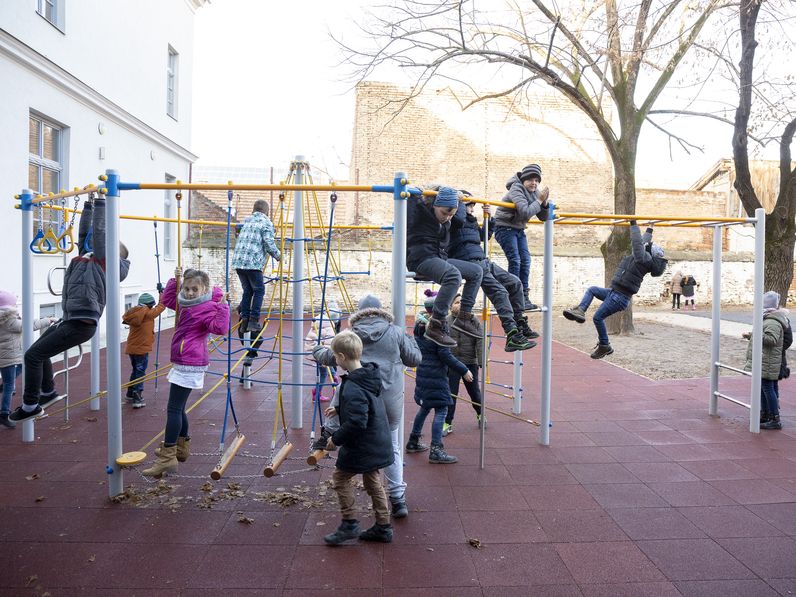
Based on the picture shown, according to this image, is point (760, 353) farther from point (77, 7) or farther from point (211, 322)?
point (77, 7)

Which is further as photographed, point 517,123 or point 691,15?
point 517,123

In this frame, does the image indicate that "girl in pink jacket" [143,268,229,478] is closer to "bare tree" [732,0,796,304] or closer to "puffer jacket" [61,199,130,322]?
"puffer jacket" [61,199,130,322]

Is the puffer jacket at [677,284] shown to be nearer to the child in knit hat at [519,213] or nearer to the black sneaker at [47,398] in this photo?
the child in knit hat at [519,213]

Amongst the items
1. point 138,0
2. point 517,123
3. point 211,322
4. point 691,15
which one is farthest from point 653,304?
point 211,322

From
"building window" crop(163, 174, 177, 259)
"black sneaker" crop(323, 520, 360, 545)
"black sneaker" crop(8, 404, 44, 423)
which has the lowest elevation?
"black sneaker" crop(323, 520, 360, 545)

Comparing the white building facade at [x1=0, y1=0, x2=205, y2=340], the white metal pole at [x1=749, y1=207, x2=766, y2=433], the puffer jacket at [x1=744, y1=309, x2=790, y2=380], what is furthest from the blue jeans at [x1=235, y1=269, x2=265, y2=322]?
the puffer jacket at [x1=744, y1=309, x2=790, y2=380]

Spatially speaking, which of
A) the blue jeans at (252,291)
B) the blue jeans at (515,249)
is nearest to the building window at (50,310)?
the blue jeans at (252,291)

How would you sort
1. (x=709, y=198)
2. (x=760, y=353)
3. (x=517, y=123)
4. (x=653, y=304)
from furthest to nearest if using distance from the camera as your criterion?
(x=709, y=198)
(x=517, y=123)
(x=653, y=304)
(x=760, y=353)

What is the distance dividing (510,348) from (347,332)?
2.09 meters

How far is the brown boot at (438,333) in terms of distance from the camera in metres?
5.12

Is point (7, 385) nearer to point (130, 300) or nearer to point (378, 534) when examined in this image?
point (378, 534)

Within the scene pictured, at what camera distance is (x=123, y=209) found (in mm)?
13258

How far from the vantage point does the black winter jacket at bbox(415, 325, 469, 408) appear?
18.9ft

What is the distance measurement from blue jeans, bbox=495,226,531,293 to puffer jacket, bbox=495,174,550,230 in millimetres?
77
